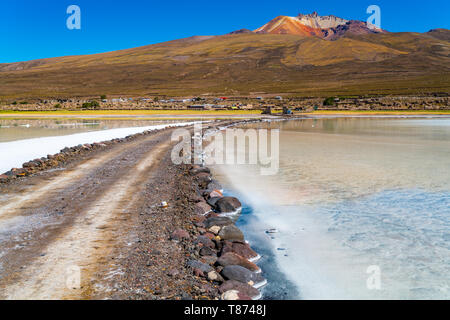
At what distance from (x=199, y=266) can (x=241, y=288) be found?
63 cm

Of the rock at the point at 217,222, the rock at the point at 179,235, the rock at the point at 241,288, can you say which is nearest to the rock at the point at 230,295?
the rock at the point at 241,288

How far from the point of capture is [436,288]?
4438 mm

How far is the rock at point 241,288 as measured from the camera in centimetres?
416

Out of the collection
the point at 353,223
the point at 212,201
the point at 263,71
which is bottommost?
the point at 353,223

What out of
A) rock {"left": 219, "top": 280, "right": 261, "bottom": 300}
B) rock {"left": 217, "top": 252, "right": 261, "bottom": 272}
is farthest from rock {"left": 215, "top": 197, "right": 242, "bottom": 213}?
rock {"left": 219, "top": 280, "right": 261, "bottom": 300}

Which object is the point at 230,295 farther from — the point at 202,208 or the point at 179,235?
the point at 202,208

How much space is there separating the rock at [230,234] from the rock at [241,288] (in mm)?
1506

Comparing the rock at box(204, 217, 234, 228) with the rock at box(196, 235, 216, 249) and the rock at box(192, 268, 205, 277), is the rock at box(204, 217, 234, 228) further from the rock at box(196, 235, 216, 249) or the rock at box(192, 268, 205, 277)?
the rock at box(192, 268, 205, 277)

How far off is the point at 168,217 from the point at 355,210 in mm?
3363

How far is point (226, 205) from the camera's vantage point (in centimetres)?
755

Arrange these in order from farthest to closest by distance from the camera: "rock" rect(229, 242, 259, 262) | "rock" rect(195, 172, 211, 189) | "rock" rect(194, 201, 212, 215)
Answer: "rock" rect(195, 172, 211, 189) → "rock" rect(194, 201, 212, 215) → "rock" rect(229, 242, 259, 262)

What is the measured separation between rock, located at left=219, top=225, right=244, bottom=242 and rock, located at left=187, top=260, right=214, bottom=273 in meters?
1.14

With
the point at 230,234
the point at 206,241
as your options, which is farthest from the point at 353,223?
the point at 206,241

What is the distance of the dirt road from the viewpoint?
Result: 4.11 meters
